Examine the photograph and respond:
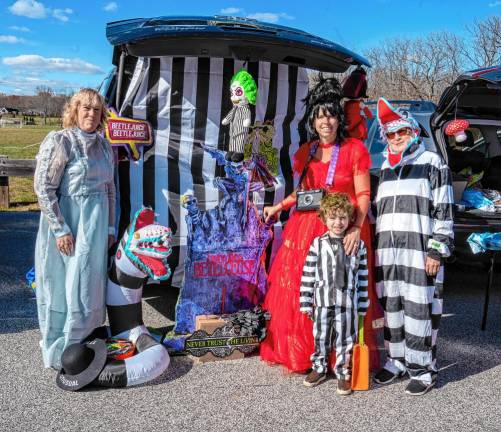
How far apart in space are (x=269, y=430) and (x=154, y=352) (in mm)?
963

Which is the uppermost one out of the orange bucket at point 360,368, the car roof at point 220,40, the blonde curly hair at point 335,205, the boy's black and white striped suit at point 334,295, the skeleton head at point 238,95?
the car roof at point 220,40

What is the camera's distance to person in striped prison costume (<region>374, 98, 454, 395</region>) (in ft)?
10.3

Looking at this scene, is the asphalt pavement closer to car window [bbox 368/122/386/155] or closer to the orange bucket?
the orange bucket

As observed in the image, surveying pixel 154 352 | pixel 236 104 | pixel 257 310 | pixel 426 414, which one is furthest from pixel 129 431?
pixel 236 104

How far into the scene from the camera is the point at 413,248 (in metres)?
3.18

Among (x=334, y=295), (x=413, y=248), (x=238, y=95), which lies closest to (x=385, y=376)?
(x=334, y=295)

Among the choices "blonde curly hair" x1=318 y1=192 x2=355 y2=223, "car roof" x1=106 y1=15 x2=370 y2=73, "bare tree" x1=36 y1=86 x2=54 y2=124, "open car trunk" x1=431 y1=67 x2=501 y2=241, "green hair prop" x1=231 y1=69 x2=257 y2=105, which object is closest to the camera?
"blonde curly hair" x1=318 y1=192 x2=355 y2=223

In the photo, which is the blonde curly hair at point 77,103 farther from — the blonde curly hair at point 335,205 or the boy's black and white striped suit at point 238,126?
the blonde curly hair at point 335,205

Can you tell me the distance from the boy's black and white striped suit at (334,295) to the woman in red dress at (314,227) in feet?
0.37

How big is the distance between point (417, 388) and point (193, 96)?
2717 millimetres

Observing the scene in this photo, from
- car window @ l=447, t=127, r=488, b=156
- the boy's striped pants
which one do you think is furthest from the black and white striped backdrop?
car window @ l=447, t=127, r=488, b=156

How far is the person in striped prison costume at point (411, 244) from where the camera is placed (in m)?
3.14

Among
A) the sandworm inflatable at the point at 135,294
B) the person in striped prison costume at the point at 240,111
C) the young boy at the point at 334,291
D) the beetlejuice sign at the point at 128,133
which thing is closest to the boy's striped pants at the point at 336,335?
the young boy at the point at 334,291

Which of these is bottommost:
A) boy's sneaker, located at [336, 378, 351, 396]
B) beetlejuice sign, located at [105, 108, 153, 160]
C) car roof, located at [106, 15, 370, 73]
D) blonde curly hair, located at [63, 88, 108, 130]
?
boy's sneaker, located at [336, 378, 351, 396]
